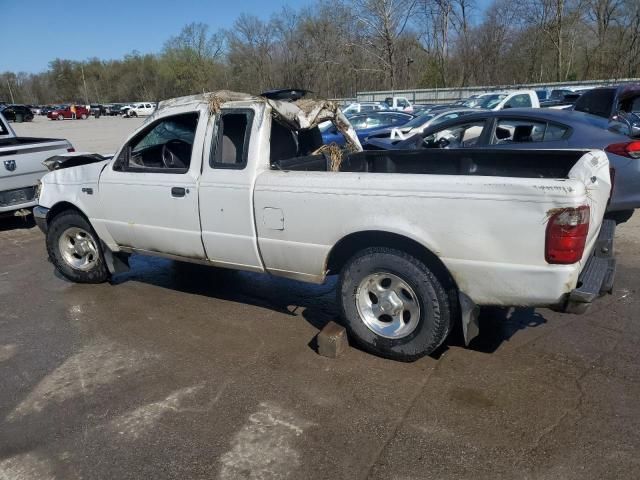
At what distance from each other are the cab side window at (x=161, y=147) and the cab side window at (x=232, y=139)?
37 cm

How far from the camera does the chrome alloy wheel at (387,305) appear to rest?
3762 millimetres

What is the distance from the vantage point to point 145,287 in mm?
5824

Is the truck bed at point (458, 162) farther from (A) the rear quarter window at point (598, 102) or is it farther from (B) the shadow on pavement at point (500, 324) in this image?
(A) the rear quarter window at point (598, 102)

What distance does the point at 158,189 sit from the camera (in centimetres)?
477

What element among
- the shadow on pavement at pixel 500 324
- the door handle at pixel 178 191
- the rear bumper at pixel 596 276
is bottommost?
the shadow on pavement at pixel 500 324

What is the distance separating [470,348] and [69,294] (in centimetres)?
417

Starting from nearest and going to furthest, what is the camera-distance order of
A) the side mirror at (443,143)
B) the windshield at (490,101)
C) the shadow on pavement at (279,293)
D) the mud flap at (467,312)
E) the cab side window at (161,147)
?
the mud flap at (467,312)
the shadow on pavement at (279,293)
the cab side window at (161,147)
the side mirror at (443,143)
the windshield at (490,101)

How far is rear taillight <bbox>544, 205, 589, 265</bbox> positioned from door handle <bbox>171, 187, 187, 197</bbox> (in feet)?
9.62

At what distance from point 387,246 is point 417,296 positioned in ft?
1.33

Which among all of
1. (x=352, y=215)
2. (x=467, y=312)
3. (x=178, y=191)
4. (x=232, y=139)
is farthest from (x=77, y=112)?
(x=467, y=312)

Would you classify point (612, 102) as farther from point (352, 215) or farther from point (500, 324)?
point (352, 215)

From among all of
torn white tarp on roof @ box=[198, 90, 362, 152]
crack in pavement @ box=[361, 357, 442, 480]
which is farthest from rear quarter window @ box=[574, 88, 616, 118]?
crack in pavement @ box=[361, 357, 442, 480]

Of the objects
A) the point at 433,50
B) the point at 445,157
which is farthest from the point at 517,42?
the point at 445,157

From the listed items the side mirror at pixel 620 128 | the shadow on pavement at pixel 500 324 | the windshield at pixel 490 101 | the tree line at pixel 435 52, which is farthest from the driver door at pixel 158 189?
the tree line at pixel 435 52
